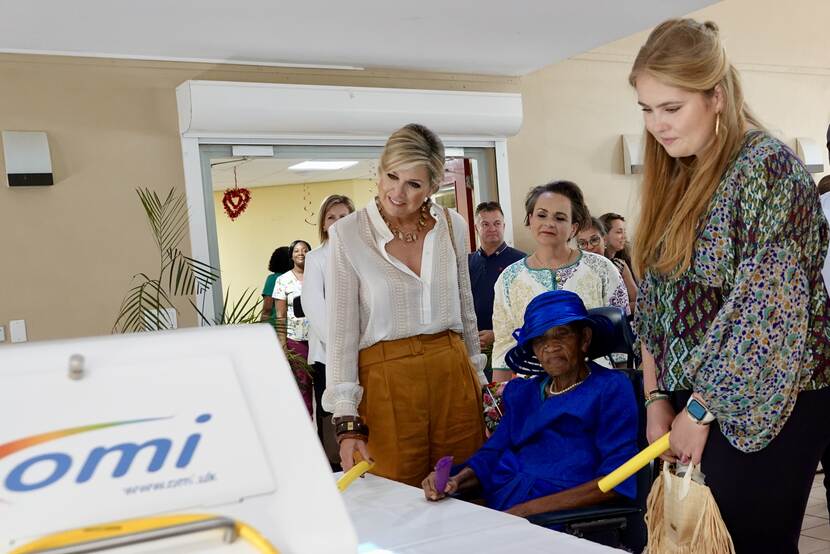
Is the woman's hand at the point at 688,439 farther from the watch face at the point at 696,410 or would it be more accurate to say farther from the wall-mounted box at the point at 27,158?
the wall-mounted box at the point at 27,158

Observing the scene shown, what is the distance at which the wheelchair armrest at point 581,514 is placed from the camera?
1914mm

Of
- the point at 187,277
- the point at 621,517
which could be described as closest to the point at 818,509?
the point at 621,517

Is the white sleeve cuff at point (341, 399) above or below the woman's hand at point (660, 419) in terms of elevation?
below

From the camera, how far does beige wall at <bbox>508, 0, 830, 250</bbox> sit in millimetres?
5980

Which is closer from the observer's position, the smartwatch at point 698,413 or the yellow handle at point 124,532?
the yellow handle at point 124,532

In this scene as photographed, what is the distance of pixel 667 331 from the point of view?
150cm

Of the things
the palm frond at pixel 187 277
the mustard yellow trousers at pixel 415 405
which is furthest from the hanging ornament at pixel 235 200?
the mustard yellow trousers at pixel 415 405

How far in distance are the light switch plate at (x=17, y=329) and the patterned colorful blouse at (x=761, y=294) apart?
3632 millimetres

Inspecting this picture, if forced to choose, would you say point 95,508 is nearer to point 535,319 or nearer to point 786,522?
point 786,522

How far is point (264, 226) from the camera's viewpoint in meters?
5.08

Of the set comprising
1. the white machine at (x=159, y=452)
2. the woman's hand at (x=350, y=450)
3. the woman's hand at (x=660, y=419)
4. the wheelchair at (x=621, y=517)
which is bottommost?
the wheelchair at (x=621, y=517)

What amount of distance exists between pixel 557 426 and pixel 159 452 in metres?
1.72

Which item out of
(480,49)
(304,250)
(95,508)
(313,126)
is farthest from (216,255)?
(95,508)

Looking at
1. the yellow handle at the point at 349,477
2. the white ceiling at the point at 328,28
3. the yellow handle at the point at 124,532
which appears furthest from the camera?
the white ceiling at the point at 328,28
